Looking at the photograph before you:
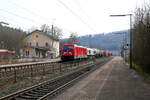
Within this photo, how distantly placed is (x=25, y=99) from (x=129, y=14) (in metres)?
19.7

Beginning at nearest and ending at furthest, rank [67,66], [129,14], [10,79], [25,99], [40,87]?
[25,99]
[40,87]
[10,79]
[67,66]
[129,14]

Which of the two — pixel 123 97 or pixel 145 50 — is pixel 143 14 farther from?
pixel 123 97

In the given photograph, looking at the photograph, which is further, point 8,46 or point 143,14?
point 8,46

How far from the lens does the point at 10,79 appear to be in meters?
12.5

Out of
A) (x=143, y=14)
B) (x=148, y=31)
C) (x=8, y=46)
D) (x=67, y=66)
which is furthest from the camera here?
(x=8, y=46)

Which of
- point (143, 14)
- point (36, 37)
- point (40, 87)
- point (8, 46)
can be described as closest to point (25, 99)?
point (40, 87)

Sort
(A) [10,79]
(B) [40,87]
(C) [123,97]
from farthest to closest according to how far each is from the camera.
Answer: (A) [10,79] → (B) [40,87] → (C) [123,97]

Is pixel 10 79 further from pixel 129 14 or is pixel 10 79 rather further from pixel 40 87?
pixel 129 14

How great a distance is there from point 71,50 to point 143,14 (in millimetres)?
14835

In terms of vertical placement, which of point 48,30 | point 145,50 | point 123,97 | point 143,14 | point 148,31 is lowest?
point 123,97

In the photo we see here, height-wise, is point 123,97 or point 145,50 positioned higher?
point 145,50

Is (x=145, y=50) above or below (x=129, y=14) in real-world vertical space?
below

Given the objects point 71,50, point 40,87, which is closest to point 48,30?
point 71,50

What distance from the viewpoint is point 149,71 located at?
17125 mm
